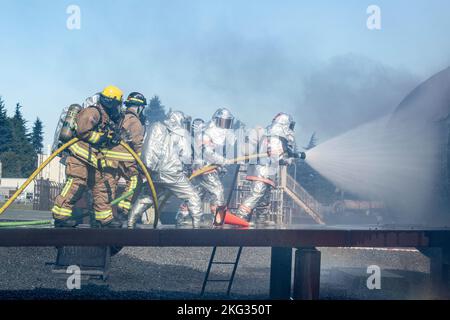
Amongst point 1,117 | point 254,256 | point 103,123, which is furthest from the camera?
point 1,117

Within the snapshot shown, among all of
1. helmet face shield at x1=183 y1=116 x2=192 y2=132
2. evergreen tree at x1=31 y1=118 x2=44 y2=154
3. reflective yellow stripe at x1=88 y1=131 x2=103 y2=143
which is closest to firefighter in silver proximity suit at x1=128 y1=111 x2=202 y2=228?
helmet face shield at x1=183 y1=116 x2=192 y2=132

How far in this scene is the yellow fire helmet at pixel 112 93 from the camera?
711 cm

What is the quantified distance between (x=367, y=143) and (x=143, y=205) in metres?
15.2

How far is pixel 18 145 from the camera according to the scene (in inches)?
2115

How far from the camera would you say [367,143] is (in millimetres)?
21750

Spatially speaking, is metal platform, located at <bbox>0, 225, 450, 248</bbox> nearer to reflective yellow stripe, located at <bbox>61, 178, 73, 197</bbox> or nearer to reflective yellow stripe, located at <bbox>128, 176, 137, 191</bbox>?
reflective yellow stripe, located at <bbox>61, 178, 73, 197</bbox>

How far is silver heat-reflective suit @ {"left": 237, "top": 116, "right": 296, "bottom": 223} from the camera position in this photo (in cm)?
876

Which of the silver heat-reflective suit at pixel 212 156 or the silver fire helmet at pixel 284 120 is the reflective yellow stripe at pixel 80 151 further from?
the silver fire helmet at pixel 284 120

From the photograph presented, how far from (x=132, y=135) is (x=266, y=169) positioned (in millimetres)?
2154

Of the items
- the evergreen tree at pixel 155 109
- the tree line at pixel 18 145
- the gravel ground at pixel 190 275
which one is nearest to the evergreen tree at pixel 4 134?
the tree line at pixel 18 145

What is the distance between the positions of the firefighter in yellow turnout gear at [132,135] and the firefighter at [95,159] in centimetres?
42
